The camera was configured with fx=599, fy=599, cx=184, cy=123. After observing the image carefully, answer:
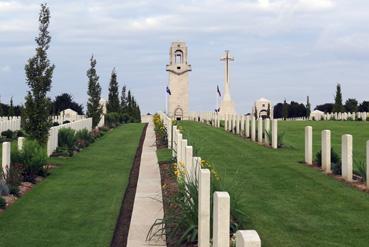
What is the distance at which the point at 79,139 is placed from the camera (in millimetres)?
26203

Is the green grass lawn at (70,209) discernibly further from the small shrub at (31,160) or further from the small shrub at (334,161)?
the small shrub at (334,161)

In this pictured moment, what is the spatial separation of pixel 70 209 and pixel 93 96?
94.0ft

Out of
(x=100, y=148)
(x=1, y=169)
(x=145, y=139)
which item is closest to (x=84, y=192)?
(x=1, y=169)

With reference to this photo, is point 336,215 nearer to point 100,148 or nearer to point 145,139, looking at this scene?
point 100,148

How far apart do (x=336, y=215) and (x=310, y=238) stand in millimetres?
1679

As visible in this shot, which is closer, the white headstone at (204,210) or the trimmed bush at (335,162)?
the white headstone at (204,210)

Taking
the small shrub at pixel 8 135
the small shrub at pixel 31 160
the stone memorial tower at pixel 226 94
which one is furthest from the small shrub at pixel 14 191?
the stone memorial tower at pixel 226 94

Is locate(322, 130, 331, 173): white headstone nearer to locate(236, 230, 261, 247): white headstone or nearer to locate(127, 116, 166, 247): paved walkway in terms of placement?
locate(127, 116, 166, 247): paved walkway

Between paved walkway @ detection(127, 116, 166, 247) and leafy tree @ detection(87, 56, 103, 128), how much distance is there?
20.4m

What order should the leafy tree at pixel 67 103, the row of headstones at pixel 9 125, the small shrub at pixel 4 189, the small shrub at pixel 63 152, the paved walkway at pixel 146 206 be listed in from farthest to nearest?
the leafy tree at pixel 67 103
the row of headstones at pixel 9 125
the small shrub at pixel 63 152
the small shrub at pixel 4 189
the paved walkway at pixel 146 206

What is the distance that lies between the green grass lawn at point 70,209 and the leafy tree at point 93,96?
2023 cm

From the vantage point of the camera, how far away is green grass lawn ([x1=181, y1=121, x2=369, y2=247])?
28.3 feet

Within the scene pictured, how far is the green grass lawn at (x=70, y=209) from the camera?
9141mm

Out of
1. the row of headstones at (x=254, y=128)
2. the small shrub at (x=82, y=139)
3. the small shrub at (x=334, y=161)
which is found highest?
the row of headstones at (x=254, y=128)
